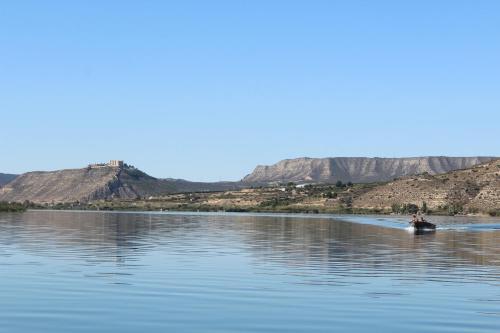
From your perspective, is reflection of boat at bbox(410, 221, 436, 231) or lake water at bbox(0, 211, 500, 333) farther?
reflection of boat at bbox(410, 221, 436, 231)

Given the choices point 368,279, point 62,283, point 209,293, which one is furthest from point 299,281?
point 62,283

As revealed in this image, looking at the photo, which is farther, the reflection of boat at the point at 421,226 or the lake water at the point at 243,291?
the reflection of boat at the point at 421,226

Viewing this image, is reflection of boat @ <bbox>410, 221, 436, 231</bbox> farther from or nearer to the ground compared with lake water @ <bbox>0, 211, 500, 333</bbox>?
farther from the ground

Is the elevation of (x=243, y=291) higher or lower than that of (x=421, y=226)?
lower

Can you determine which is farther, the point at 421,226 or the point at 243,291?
the point at 421,226

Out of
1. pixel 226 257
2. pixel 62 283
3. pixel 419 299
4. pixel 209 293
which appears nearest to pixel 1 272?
pixel 62 283

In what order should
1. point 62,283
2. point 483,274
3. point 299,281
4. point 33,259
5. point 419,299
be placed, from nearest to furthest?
1. point 419,299
2. point 62,283
3. point 299,281
4. point 483,274
5. point 33,259

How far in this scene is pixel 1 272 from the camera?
44062mm

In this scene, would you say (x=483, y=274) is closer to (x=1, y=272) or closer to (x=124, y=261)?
(x=124, y=261)

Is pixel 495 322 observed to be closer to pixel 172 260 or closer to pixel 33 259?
pixel 172 260

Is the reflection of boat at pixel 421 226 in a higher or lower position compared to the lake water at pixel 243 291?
higher

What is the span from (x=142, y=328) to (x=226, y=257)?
30.8 m

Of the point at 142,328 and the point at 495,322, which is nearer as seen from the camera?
the point at 142,328

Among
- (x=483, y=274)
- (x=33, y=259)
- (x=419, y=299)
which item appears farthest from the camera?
(x=33, y=259)
